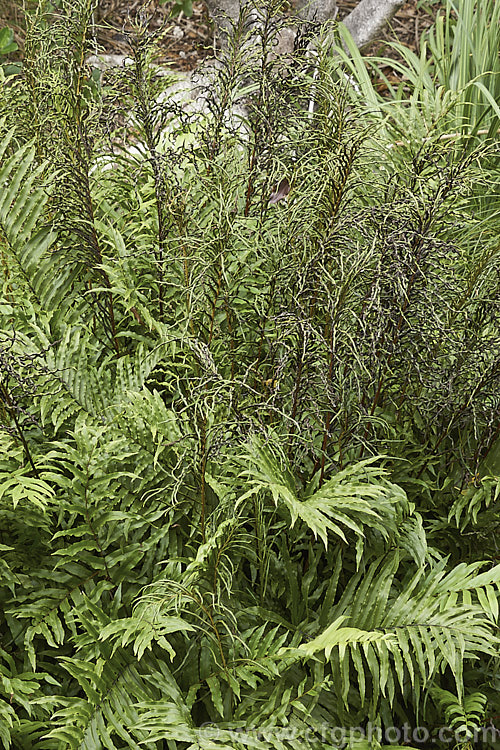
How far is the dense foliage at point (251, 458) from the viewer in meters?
1.34

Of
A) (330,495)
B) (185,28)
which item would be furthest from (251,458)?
(185,28)

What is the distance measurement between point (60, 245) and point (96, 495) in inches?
32.3

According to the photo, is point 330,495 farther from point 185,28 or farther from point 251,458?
point 185,28

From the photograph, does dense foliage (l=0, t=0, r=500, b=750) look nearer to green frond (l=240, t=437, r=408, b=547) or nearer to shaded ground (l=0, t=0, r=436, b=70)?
green frond (l=240, t=437, r=408, b=547)

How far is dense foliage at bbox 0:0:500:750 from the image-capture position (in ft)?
4.38

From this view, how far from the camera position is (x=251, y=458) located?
136cm

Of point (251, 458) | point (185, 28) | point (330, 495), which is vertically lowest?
point (330, 495)

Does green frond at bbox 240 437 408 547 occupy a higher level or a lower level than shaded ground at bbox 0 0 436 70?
lower

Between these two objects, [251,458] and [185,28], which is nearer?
[251,458]

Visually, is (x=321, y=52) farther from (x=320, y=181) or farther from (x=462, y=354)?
(x=462, y=354)

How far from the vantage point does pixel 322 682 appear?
1.34 metres

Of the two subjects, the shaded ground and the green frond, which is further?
the shaded ground

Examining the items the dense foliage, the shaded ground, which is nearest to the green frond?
the dense foliage

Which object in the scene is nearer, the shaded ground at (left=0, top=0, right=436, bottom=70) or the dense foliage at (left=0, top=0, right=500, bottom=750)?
the dense foliage at (left=0, top=0, right=500, bottom=750)
